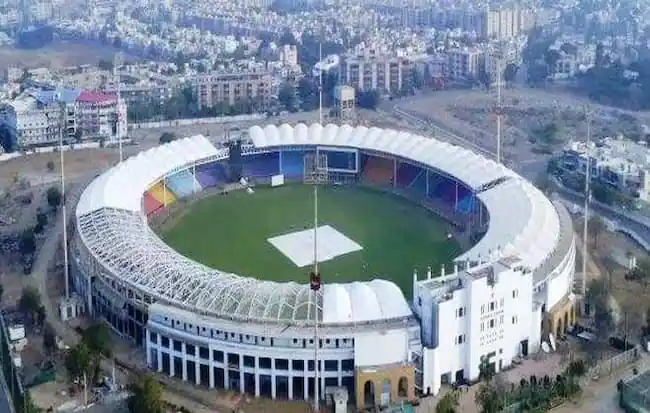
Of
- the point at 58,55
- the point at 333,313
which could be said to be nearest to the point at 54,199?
the point at 333,313

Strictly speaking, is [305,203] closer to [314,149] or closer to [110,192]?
[314,149]

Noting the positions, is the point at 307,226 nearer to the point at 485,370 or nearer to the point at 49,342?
the point at 49,342

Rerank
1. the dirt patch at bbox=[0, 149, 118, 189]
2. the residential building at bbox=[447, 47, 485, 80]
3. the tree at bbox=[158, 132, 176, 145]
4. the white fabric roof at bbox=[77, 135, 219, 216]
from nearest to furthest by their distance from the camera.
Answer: the white fabric roof at bbox=[77, 135, 219, 216] < the dirt patch at bbox=[0, 149, 118, 189] < the tree at bbox=[158, 132, 176, 145] < the residential building at bbox=[447, 47, 485, 80]

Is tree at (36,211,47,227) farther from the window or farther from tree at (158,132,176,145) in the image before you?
the window

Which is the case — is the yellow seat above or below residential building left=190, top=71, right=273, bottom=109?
below

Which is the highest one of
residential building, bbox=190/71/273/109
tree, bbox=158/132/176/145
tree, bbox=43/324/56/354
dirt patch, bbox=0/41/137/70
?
dirt patch, bbox=0/41/137/70

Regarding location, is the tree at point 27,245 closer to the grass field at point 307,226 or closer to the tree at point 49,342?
the grass field at point 307,226

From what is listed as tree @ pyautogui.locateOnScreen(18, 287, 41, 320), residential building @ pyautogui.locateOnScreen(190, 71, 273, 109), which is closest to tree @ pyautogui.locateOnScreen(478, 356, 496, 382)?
tree @ pyautogui.locateOnScreen(18, 287, 41, 320)
